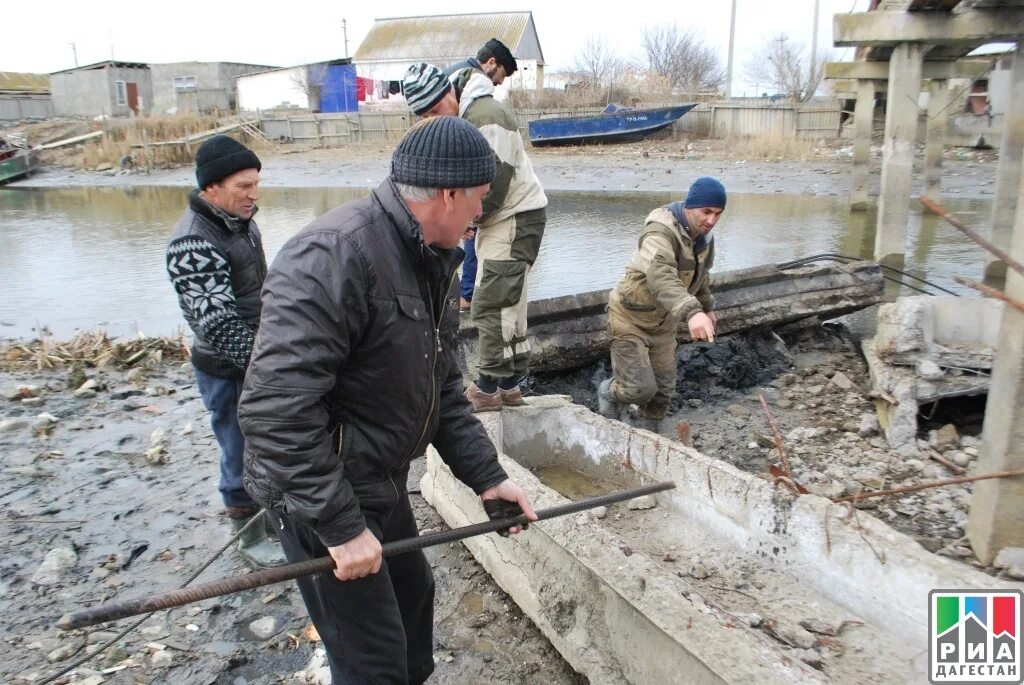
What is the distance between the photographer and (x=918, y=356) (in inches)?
220

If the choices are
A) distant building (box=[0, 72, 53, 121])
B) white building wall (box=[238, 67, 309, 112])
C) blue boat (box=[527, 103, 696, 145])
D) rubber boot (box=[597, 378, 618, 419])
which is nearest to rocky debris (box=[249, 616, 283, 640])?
rubber boot (box=[597, 378, 618, 419])

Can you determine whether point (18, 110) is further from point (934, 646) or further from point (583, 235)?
point (934, 646)

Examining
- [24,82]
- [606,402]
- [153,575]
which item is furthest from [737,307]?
[24,82]

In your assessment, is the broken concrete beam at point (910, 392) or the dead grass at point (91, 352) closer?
the broken concrete beam at point (910, 392)

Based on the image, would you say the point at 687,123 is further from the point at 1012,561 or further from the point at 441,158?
the point at 441,158

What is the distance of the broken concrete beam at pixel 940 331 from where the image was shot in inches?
216

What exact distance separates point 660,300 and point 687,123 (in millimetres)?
27147

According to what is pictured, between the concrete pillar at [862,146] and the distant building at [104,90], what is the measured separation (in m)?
40.1

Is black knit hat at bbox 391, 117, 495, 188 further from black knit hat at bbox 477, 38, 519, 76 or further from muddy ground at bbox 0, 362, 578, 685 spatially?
black knit hat at bbox 477, 38, 519, 76

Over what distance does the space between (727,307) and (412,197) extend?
18.1 feet

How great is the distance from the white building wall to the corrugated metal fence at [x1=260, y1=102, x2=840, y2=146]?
12.7ft

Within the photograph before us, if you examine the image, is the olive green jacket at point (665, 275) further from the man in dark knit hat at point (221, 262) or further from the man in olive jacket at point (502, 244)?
the man in dark knit hat at point (221, 262)

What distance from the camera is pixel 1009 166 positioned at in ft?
33.3

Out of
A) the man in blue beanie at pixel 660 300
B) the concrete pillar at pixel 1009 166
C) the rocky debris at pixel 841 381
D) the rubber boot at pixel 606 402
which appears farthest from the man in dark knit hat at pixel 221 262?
the concrete pillar at pixel 1009 166
